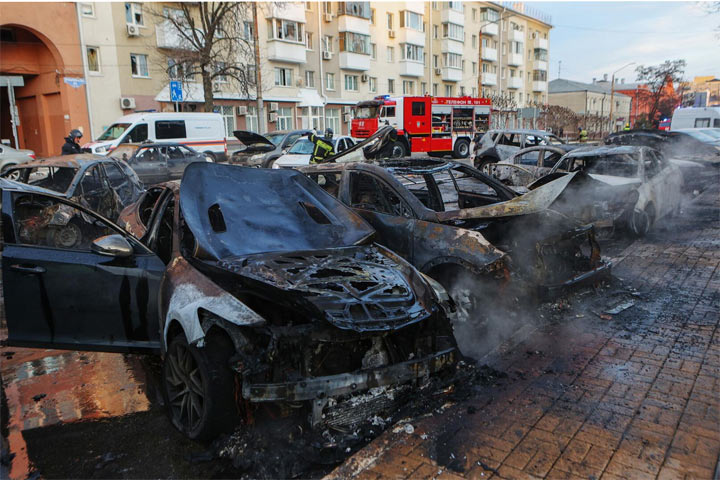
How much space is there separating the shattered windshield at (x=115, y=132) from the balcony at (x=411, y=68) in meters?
32.7

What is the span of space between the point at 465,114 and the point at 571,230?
27.0 meters

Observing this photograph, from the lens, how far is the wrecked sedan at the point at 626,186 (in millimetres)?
8445

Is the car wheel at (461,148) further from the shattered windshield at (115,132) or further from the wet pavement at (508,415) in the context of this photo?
the wet pavement at (508,415)

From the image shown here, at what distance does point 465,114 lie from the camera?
1220 inches

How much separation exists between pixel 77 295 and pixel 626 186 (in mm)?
8454

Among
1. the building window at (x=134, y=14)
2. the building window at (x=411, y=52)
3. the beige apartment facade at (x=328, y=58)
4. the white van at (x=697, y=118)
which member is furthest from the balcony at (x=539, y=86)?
the building window at (x=134, y=14)

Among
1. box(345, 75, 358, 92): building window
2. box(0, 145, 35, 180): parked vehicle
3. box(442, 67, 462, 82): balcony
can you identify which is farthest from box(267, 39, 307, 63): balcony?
box(0, 145, 35, 180): parked vehicle

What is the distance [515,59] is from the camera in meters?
62.2

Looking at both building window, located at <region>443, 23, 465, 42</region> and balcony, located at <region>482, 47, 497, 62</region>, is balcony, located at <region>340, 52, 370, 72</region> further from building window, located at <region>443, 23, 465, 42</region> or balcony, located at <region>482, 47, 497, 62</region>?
balcony, located at <region>482, 47, 497, 62</region>

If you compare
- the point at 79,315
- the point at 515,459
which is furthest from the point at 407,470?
the point at 79,315

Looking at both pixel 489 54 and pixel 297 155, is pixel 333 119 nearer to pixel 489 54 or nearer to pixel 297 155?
pixel 297 155

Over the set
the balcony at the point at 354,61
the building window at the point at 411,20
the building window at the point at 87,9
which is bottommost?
the balcony at the point at 354,61

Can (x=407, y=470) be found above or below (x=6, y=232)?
below

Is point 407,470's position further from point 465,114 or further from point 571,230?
point 465,114
